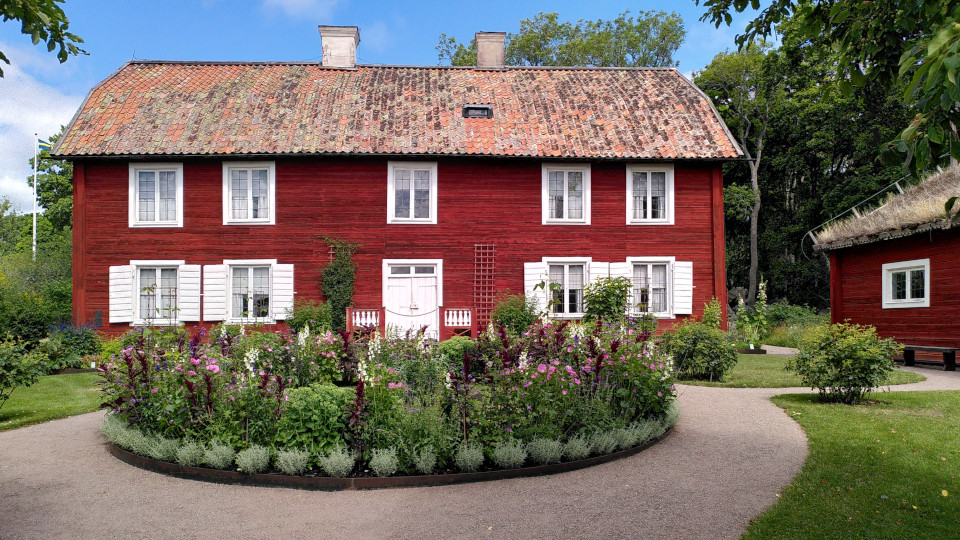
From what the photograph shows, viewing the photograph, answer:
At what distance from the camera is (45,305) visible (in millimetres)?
18094

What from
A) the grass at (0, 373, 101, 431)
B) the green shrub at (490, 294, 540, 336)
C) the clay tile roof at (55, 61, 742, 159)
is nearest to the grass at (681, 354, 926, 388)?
the green shrub at (490, 294, 540, 336)

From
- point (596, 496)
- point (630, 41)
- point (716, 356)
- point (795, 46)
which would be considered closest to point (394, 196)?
point (716, 356)

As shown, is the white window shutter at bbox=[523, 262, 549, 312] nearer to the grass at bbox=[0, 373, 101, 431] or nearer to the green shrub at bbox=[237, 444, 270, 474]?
the grass at bbox=[0, 373, 101, 431]

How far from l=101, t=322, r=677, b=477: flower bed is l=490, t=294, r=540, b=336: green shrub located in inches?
297

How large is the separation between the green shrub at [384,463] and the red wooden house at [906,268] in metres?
13.4

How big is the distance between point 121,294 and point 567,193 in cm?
1190

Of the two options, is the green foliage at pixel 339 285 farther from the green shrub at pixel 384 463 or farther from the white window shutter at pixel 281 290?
the green shrub at pixel 384 463

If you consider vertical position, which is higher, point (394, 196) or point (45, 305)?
point (394, 196)

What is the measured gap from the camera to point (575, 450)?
702 centimetres

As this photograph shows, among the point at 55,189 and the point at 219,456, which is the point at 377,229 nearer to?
the point at 219,456

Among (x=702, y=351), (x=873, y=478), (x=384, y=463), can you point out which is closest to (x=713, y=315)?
(x=702, y=351)

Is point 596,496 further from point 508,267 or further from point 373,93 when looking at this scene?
point 373,93

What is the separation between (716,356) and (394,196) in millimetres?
9255

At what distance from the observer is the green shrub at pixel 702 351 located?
12922 mm
